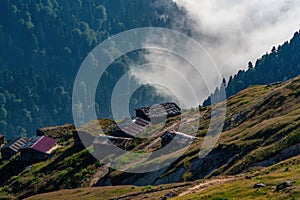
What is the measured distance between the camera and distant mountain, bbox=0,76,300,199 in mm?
68625

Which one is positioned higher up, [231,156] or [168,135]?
[168,135]

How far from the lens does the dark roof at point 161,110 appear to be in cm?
12775

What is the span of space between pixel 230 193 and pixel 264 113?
42780mm

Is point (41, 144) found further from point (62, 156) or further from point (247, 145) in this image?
point (247, 145)

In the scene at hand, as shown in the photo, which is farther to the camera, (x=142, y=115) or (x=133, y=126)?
(x=142, y=115)

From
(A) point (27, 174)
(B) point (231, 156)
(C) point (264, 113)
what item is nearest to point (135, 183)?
(B) point (231, 156)

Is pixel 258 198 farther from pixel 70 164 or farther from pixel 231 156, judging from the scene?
pixel 70 164

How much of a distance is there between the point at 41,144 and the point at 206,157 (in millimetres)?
55848

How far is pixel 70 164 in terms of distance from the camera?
346 feet

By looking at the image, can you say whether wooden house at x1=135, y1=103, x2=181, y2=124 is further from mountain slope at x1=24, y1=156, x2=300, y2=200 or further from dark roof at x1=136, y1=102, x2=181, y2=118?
mountain slope at x1=24, y1=156, x2=300, y2=200

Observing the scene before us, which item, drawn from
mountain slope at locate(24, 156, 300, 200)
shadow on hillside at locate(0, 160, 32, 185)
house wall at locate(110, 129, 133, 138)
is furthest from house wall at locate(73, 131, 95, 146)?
mountain slope at locate(24, 156, 300, 200)

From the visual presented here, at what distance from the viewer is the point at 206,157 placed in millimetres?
78250

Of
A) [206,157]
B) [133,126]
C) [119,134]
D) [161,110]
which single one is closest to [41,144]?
[119,134]

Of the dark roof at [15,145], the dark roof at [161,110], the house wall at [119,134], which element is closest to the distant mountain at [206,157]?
the dark roof at [15,145]
